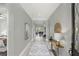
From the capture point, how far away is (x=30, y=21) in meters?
3.81

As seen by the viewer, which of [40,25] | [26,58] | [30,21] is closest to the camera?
[26,58]

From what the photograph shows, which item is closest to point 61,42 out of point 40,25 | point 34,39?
point 40,25

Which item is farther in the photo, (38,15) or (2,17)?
(38,15)

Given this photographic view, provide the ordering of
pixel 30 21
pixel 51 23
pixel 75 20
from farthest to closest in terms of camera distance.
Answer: pixel 30 21 < pixel 51 23 < pixel 75 20

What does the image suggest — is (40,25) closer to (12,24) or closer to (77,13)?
(12,24)

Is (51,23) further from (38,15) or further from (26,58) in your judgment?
(26,58)

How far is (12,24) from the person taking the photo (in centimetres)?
206

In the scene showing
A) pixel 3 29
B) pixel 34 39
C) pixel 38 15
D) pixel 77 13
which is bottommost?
pixel 34 39

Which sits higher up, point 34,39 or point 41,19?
point 41,19

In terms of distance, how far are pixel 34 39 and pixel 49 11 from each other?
192 cm

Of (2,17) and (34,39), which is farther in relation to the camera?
(34,39)

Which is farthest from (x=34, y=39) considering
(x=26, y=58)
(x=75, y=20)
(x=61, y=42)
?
(x=26, y=58)

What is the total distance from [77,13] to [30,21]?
2.63 m

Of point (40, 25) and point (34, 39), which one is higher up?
point (40, 25)
